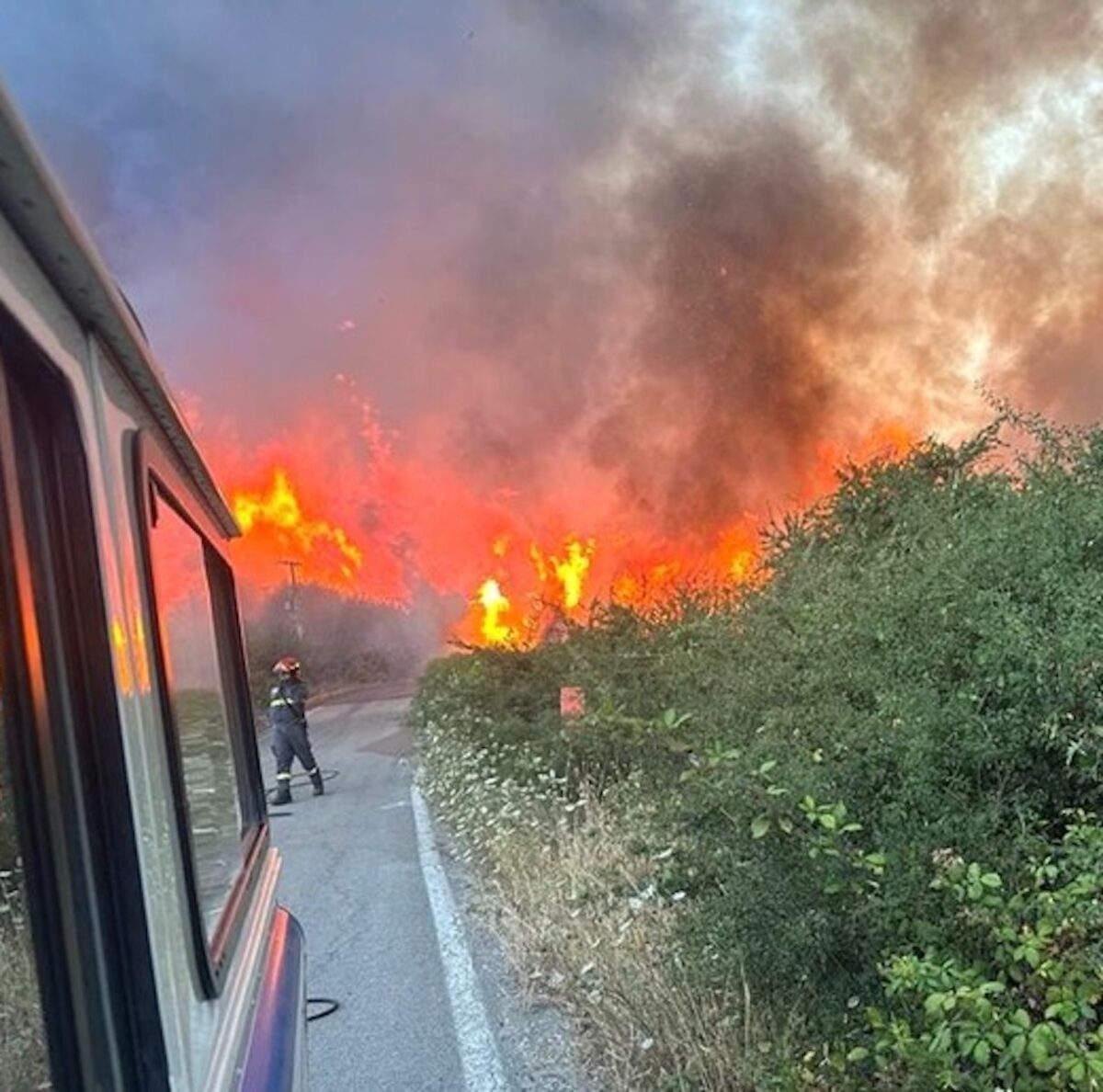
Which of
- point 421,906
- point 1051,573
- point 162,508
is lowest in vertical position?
point 421,906

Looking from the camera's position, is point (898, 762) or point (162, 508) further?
point (898, 762)

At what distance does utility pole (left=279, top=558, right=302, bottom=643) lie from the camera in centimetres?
3405

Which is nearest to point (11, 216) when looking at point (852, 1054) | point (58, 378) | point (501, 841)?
→ point (58, 378)

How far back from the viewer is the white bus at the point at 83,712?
3.49ft

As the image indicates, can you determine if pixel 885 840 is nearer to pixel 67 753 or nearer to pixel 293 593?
pixel 67 753

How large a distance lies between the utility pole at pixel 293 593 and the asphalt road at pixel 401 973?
23.6 m

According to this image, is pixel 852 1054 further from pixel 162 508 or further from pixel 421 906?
pixel 421 906

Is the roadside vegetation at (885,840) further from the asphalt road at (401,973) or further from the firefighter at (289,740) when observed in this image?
the firefighter at (289,740)

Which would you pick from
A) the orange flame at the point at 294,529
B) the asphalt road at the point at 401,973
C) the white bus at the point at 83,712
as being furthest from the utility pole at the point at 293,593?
the white bus at the point at 83,712

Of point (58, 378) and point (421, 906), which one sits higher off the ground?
point (58, 378)

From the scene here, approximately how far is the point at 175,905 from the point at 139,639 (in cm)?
36

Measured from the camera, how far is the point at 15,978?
113 cm

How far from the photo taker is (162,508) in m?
1.93

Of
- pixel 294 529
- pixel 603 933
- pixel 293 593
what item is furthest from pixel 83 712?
pixel 293 593
